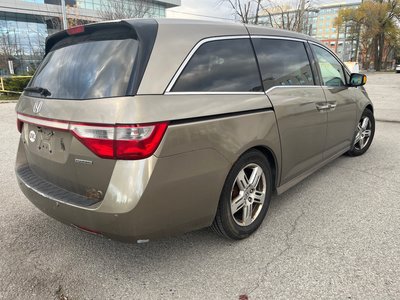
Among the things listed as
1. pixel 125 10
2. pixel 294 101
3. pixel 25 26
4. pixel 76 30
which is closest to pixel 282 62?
pixel 294 101

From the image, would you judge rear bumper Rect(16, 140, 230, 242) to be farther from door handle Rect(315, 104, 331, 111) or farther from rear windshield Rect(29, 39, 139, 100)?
door handle Rect(315, 104, 331, 111)

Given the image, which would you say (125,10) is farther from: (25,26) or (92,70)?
(25,26)

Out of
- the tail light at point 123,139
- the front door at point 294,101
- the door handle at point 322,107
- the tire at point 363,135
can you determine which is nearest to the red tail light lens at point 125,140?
the tail light at point 123,139

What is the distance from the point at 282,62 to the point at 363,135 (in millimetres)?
2777

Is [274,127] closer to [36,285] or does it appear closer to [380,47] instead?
[36,285]

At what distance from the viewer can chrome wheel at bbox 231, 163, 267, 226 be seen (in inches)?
109

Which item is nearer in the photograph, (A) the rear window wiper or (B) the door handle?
(A) the rear window wiper

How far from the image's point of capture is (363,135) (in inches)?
209

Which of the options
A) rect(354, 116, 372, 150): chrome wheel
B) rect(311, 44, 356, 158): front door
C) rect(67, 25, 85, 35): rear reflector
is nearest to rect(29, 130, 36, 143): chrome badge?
rect(67, 25, 85, 35): rear reflector

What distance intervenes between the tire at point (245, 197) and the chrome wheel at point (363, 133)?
8.72 ft

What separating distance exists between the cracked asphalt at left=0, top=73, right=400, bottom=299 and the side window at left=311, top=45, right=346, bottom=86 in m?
1.39

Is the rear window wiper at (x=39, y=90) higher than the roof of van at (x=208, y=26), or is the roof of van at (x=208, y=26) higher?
the roof of van at (x=208, y=26)

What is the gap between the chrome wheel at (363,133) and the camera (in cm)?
509

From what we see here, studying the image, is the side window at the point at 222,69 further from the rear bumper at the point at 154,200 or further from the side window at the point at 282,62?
the rear bumper at the point at 154,200
